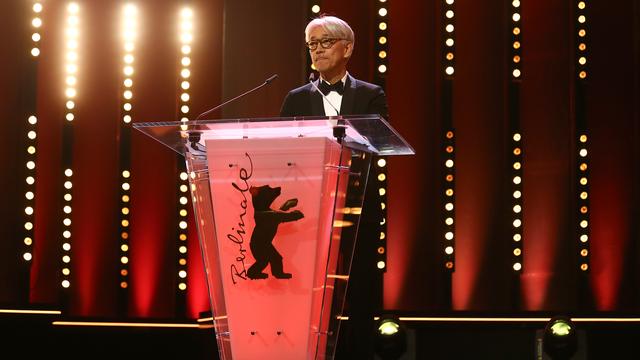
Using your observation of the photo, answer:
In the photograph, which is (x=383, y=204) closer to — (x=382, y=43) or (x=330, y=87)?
(x=382, y=43)

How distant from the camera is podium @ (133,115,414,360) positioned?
2121 mm

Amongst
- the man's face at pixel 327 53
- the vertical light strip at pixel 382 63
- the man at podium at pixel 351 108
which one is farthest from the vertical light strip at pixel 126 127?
the man's face at pixel 327 53

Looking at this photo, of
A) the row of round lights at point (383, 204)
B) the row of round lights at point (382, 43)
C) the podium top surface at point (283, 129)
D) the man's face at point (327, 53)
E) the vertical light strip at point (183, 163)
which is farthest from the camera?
the vertical light strip at point (183, 163)

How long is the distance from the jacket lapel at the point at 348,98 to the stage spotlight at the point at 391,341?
0.82 metres

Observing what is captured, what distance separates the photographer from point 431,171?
182 inches

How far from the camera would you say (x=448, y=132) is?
4.54m

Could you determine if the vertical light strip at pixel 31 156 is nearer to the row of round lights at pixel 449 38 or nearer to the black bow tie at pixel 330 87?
the row of round lights at pixel 449 38

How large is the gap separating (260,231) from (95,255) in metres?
2.93

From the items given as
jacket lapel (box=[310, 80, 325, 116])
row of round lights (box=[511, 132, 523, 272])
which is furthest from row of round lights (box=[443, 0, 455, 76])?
jacket lapel (box=[310, 80, 325, 116])

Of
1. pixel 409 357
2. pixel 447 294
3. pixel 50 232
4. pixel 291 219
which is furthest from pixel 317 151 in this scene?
pixel 50 232

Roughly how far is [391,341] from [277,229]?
39.4 inches

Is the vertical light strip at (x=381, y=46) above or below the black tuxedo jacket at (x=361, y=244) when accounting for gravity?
above

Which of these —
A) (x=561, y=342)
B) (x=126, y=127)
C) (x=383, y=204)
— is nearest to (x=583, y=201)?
(x=383, y=204)

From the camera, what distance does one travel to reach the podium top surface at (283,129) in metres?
2.07
